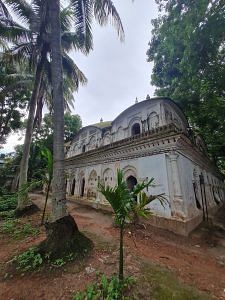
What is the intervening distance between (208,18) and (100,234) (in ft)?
36.8

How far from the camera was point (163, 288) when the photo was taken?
3.62m

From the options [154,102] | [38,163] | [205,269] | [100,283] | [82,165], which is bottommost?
Result: [205,269]

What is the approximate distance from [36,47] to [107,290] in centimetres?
1241

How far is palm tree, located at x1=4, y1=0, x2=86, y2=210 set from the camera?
9414 millimetres

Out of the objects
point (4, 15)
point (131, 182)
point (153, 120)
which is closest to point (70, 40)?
point (4, 15)

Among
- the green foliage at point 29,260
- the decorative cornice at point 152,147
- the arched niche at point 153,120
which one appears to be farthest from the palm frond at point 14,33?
the green foliage at point 29,260

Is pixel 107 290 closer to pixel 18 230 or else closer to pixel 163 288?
pixel 163 288

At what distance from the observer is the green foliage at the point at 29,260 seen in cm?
424

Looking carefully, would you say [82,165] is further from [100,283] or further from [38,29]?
[100,283]

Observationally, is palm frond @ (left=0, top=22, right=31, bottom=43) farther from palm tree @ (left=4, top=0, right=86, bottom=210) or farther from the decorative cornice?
the decorative cornice

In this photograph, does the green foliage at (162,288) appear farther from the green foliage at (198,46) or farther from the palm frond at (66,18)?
the palm frond at (66,18)

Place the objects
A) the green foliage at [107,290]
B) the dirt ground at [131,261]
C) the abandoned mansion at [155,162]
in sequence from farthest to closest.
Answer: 1. the abandoned mansion at [155,162]
2. the dirt ground at [131,261]
3. the green foliage at [107,290]

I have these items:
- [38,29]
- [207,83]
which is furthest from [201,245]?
[38,29]

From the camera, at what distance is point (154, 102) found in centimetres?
1138
